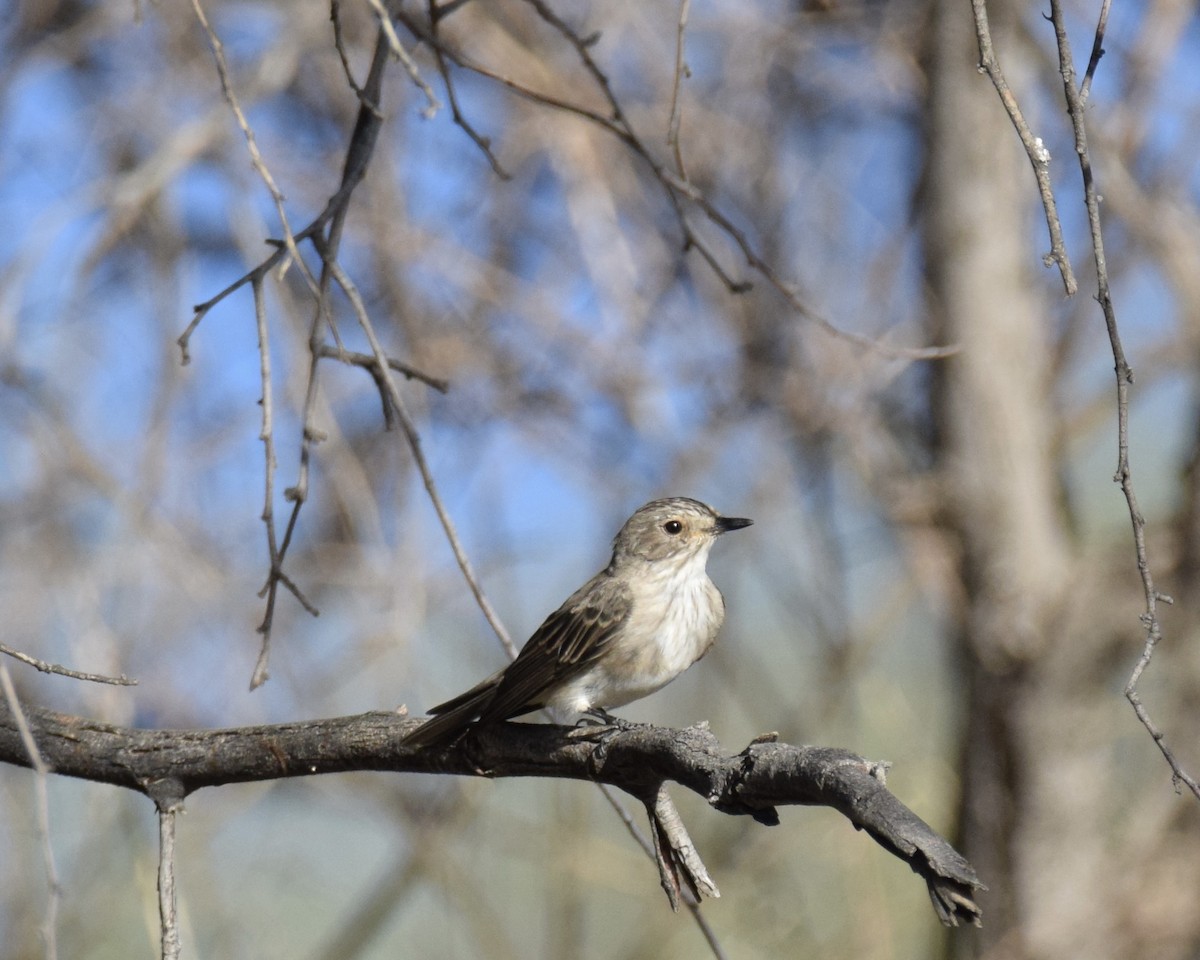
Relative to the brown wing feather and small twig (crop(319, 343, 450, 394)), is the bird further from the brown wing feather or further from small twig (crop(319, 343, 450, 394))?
small twig (crop(319, 343, 450, 394))

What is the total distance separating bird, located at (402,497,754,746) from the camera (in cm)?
394

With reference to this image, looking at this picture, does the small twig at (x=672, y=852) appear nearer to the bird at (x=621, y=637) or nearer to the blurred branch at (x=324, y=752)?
the blurred branch at (x=324, y=752)

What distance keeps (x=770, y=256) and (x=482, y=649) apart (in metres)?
2.61

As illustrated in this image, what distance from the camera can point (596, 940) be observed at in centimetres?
813

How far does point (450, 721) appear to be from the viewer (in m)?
3.15

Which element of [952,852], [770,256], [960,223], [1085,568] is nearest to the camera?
[952,852]

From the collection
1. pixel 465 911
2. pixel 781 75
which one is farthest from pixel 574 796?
pixel 781 75

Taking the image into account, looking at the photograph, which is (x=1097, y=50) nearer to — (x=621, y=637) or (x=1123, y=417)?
(x=1123, y=417)

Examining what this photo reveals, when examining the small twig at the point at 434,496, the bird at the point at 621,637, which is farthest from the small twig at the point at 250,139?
the bird at the point at 621,637

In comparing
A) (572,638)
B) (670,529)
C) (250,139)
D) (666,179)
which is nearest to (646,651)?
(572,638)

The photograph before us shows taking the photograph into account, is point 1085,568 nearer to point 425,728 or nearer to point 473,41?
point 473,41

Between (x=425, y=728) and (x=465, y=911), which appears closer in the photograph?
(x=425, y=728)

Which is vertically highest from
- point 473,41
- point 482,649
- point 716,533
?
point 473,41

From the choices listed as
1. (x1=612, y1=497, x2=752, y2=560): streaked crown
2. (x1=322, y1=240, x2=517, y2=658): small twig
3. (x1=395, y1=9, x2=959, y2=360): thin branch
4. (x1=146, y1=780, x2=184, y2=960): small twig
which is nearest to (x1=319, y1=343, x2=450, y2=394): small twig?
(x1=322, y1=240, x2=517, y2=658): small twig
